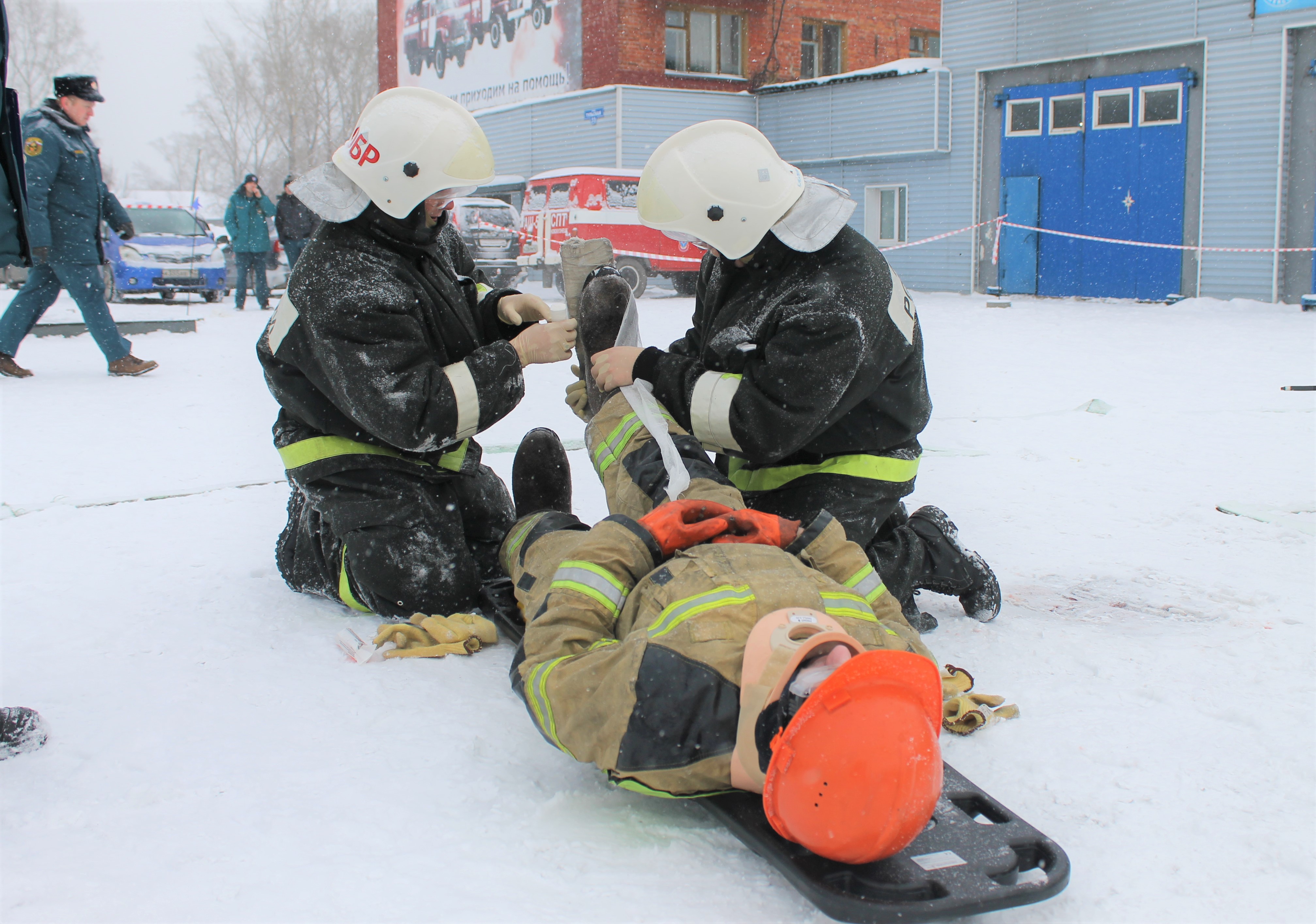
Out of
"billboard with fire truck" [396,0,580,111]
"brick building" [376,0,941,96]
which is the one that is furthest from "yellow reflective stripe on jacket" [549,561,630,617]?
"billboard with fire truck" [396,0,580,111]

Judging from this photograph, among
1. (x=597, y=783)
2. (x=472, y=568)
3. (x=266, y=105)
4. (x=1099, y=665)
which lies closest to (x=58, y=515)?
(x=472, y=568)

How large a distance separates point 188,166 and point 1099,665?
77.9 m

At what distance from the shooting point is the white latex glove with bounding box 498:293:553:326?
3328 millimetres

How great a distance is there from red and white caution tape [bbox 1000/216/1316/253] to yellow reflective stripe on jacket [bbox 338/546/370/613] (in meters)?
13.2

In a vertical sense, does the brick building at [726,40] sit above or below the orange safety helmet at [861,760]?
above

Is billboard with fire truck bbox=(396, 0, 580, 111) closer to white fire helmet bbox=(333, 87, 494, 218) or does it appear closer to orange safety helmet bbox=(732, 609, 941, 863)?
white fire helmet bbox=(333, 87, 494, 218)

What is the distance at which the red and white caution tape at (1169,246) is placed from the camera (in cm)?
1312

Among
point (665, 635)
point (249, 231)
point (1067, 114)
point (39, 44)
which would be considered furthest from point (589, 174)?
point (39, 44)

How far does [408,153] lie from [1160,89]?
14006 mm

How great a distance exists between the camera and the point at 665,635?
1.89 m

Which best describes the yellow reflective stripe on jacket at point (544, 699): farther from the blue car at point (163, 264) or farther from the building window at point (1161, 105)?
the building window at point (1161, 105)

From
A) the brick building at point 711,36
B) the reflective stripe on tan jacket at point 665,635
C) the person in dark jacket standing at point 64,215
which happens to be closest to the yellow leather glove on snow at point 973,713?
the reflective stripe on tan jacket at point 665,635

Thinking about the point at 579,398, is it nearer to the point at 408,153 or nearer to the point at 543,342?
the point at 543,342

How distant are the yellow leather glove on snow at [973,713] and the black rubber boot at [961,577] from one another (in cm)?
Result: 60
